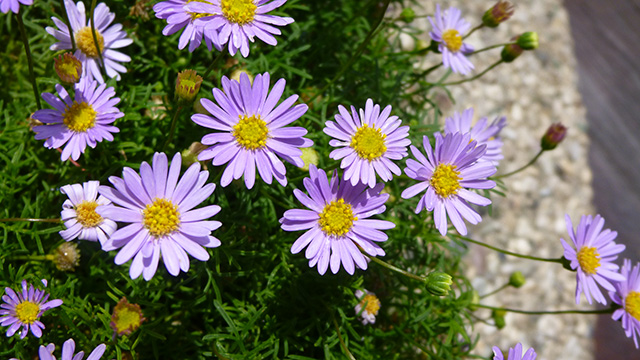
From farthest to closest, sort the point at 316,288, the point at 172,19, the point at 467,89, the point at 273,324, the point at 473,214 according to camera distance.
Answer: the point at 467,89 < the point at 316,288 < the point at 273,324 < the point at 473,214 < the point at 172,19

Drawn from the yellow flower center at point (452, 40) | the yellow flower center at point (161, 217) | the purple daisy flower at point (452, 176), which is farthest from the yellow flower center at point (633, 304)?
the yellow flower center at point (161, 217)

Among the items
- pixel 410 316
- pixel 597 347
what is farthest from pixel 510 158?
pixel 410 316

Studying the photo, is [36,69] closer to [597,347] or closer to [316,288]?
[316,288]

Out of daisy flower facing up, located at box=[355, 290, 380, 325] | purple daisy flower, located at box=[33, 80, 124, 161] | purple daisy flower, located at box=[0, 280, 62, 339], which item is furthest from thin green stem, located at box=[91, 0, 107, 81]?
daisy flower facing up, located at box=[355, 290, 380, 325]

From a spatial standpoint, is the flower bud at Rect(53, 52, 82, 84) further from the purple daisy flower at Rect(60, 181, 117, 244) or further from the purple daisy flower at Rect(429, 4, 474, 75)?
the purple daisy flower at Rect(429, 4, 474, 75)

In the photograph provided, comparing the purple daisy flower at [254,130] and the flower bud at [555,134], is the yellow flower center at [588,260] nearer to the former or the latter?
the flower bud at [555,134]

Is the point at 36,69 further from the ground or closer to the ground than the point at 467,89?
closer to the ground

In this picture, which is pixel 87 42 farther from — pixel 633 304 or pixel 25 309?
pixel 633 304
